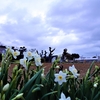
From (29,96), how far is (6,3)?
12.8ft

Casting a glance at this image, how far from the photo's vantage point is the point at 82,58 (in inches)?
479

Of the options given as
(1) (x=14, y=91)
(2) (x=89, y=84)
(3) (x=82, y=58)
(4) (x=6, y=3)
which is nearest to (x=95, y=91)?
(2) (x=89, y=84)

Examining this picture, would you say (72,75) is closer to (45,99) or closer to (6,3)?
(45,99)

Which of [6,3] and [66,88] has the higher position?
[6,3]

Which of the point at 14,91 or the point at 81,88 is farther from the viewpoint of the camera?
the point at 81,88

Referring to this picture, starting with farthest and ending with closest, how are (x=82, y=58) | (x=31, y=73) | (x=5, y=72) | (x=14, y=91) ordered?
(x=82, y=58) → (x=31, y=73) → (x=5, y=72) → (x=14, y=91)

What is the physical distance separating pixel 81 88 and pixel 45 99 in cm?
33

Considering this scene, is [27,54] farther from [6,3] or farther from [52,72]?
[6,3]

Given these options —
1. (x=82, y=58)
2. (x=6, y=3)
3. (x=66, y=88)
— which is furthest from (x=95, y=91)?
(x=82, y=58)

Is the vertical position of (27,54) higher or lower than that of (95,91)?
higher

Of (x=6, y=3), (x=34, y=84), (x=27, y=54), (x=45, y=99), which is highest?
(x=6, y=3)

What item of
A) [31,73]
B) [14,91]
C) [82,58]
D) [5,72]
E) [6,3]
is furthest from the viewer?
[82,58]

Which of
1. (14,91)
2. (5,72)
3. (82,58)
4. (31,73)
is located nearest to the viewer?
(14,91)

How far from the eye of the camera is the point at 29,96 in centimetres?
148
